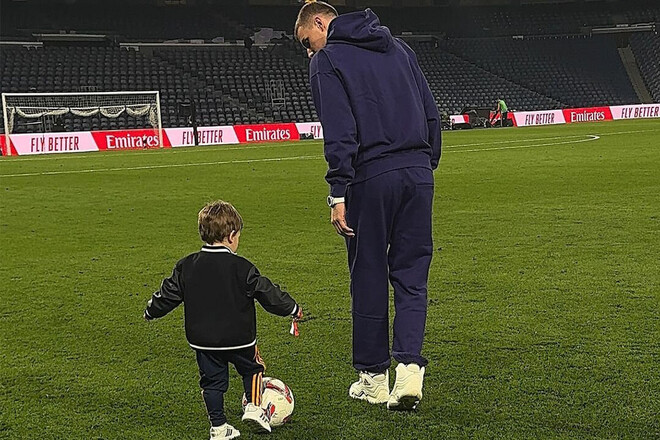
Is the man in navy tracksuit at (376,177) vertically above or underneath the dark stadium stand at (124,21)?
underneath

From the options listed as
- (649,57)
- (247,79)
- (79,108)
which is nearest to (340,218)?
(79,108)

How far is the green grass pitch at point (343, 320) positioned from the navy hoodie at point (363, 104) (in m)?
1.11

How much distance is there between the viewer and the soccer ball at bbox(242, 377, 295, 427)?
3.65m

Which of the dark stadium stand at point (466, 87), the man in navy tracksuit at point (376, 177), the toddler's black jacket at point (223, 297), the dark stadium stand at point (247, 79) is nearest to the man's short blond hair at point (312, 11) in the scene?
A: the man in navy tracksuit at point (376, 177)

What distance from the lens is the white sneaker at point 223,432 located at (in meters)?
3.53

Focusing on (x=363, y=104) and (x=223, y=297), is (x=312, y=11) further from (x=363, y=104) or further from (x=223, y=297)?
(x=223, y=297)

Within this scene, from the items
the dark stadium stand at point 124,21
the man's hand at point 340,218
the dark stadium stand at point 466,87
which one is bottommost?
the man's hand at point 340,218

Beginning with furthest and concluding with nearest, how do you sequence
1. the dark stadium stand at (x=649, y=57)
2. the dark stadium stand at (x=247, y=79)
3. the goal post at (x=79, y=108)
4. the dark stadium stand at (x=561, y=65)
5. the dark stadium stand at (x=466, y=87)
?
1. the dark stadium stand at (x=649, y=57)
2. the dark stadium stand at (x=561, y=65)
3. the dark stadium stand at (x=466, y=87)
4. the dark stadium stand at (x=247, y=79)
5. the goal post at (x=79, y=108)

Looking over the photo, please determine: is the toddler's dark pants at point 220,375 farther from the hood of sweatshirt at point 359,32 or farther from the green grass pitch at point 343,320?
the hood of sweatshirt at point 359,32

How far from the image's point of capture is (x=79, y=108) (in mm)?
30016

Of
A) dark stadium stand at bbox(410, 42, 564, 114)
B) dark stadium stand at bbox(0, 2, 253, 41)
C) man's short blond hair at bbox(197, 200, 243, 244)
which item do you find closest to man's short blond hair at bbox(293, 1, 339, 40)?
man's short blond hair at bbox(197, 200, 243, 244)

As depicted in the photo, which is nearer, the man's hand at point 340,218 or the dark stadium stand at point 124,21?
the man's hand at point 340,218

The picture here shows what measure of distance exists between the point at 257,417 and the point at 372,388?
63cm

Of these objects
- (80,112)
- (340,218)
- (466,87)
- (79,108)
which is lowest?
(340,218)
